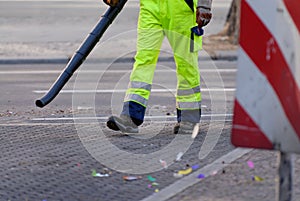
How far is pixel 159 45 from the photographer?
7.22 metres

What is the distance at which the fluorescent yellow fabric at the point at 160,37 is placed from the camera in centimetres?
716

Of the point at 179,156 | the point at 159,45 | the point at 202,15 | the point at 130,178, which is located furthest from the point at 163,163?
the point at 202,15

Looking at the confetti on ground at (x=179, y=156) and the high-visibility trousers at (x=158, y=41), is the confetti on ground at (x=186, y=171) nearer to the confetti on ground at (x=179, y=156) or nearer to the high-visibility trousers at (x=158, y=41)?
the confetti on ground at (x=179, y=156)

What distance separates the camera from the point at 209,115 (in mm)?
8719

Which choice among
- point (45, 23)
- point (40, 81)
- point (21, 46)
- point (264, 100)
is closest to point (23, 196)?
point (264, 100)

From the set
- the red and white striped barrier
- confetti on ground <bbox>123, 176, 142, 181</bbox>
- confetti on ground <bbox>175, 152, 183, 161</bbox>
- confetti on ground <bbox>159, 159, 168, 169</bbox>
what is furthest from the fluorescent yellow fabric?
the red and white striped barrier

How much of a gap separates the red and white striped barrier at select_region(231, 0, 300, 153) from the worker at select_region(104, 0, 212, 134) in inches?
106

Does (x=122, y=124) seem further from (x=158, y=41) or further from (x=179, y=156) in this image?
(x=179, y=156)

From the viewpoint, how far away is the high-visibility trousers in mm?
7164

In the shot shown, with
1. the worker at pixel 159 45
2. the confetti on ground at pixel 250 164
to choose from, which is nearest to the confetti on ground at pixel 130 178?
the confetti on ground at pixel 250 164

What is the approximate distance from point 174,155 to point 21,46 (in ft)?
31.3

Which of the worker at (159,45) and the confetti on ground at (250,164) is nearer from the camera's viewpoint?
the confetti on ground at (250,164)

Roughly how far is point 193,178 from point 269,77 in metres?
1.66

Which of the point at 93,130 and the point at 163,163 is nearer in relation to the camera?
the point at 163,163
